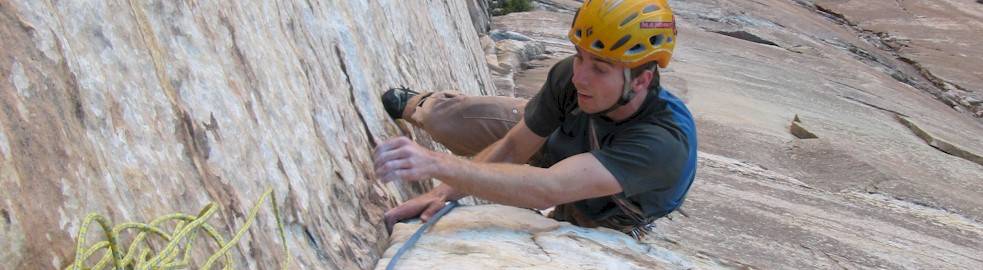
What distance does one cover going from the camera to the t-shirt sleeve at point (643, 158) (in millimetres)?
3902

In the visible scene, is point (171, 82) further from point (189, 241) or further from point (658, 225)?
point (658, 225)

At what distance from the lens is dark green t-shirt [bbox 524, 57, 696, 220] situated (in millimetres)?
3922

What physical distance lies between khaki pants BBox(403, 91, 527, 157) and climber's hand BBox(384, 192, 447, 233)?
87cm

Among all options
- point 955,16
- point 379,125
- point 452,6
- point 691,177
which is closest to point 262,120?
point 379,125

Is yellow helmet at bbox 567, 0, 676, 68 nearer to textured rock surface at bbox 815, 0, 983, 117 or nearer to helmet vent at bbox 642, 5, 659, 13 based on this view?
helmet vent at bbox 642, 5, 659, 13

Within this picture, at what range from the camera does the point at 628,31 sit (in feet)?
13.4

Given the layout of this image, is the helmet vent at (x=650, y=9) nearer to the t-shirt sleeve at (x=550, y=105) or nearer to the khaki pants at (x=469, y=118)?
the t-shirt sleeve at (x=550, y=105)

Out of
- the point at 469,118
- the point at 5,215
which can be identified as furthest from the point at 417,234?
the point at 5,215

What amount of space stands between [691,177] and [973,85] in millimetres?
14654

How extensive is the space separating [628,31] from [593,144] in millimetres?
466

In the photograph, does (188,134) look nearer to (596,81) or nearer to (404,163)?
(404,163)

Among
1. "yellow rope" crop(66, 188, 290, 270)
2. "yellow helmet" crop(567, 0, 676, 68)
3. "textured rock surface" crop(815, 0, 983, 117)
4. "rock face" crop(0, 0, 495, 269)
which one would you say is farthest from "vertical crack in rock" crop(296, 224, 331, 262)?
"textured rock surface" crop(815, 0, 983, 117)

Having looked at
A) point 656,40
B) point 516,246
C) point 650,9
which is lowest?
point 516,246

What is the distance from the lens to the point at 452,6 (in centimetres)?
780
